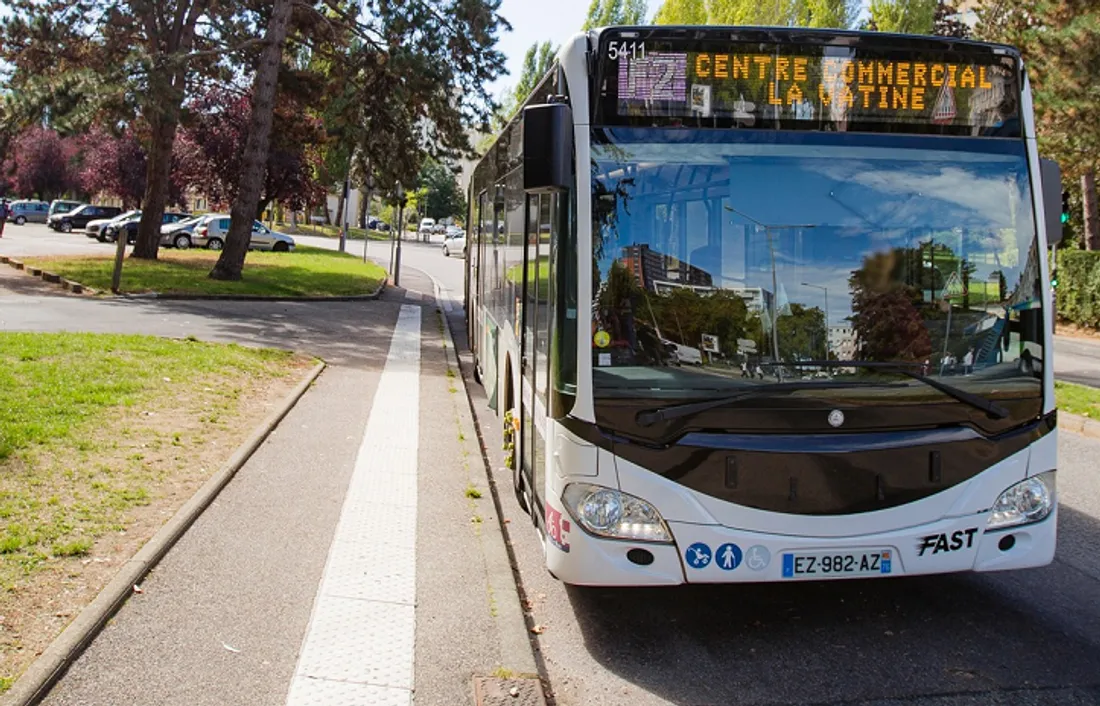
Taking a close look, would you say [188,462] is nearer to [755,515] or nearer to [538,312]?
[538,312]

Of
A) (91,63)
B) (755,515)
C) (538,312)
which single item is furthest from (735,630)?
(91,63)

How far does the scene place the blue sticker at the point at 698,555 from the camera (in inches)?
187

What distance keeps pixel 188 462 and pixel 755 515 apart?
476 cm

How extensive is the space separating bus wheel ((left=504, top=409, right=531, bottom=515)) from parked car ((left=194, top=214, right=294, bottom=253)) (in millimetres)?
39856

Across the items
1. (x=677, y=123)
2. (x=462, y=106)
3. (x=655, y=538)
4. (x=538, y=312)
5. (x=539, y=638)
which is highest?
(x=462, y=106)

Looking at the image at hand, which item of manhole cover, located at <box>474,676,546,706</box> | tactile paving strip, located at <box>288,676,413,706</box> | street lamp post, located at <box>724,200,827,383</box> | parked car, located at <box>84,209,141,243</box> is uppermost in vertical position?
parked car, located at <box>84,209,141,243</box>

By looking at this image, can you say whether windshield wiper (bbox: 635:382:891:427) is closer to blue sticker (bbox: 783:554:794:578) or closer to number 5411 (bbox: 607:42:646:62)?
blue sticker (bbox: 783:554:794:578)

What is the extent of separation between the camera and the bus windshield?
479 cm

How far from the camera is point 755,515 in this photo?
187 inches

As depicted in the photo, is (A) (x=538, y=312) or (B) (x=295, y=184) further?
(B) (x=295, y=184)

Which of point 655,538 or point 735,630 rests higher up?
point 655,538

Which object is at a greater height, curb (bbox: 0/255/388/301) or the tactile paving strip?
curb (bbox: 0/255/388/301)

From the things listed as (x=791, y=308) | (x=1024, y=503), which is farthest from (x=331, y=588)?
(x=1024, y=503)

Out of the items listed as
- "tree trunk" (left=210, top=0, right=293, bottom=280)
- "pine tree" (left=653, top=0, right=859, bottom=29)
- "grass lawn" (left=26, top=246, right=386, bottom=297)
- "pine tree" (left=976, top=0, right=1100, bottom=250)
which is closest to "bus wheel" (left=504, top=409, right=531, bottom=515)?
"grass lawn" (left=26, top=246, right=386, bottom=297)
